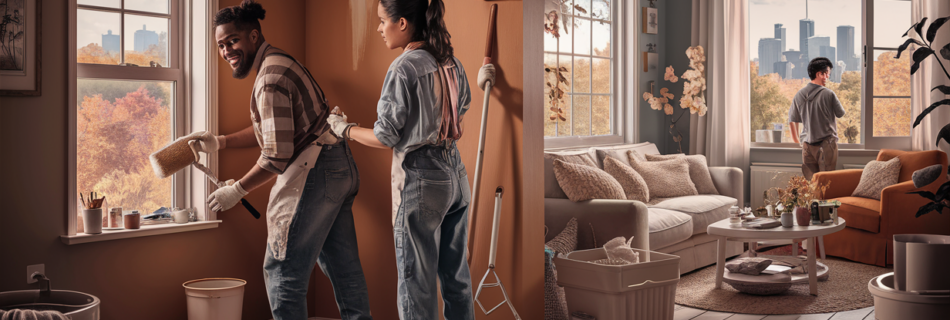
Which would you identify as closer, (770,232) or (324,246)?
(324,246)

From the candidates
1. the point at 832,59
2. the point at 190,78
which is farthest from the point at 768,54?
the point at 190,78

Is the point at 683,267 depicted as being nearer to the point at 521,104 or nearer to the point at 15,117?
the point at 521,104

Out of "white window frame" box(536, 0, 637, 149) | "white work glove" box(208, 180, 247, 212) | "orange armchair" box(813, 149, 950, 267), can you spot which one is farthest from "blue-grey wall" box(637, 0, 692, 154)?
"white work glove" box(208, 180, 247, 212)

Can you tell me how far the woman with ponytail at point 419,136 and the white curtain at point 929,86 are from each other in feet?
16.6

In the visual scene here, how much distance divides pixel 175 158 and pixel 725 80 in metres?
5.30

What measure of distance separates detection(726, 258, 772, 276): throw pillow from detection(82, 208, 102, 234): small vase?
331 centimetres

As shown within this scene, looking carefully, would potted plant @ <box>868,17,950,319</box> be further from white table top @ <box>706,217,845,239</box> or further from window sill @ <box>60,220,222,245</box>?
window sill @ <box>60,220,222,245</box>

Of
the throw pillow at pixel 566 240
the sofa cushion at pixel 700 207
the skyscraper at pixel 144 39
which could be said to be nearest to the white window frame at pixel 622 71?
the sofa cushion at pixel 700 207

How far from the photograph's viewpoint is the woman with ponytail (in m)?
2.08

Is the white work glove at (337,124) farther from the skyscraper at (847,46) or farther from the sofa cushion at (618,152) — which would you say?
the skyscraper at (847,46)

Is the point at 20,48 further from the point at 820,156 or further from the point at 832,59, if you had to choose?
the point at 832,59

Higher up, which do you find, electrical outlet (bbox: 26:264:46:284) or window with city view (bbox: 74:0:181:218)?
window with city view (bbox: 74:0:181:218)

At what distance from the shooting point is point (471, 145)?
2.81 metres

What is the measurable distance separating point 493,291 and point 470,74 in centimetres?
87
